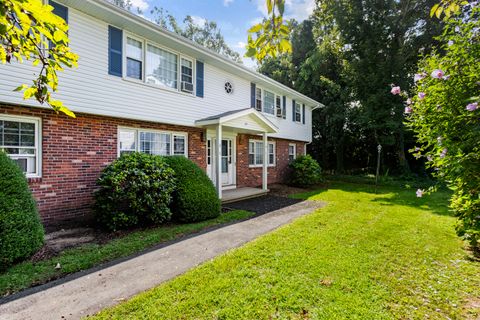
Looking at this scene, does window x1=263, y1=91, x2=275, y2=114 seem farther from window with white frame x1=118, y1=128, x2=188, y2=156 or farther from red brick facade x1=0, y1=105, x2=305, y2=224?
red brick facade x1=0, y1=105, x2=305, y2=224

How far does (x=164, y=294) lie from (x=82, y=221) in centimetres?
446

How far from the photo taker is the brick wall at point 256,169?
11353 mm

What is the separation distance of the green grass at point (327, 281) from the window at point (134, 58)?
585cm

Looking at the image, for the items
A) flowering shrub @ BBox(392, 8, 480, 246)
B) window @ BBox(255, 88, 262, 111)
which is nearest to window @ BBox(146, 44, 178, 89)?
window @ BBox(255, 88, 262, 111)

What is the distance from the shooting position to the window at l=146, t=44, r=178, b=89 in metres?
7.50

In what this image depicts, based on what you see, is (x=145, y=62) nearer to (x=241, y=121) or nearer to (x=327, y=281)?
(x=241, y=121)

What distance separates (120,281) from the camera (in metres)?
3.38

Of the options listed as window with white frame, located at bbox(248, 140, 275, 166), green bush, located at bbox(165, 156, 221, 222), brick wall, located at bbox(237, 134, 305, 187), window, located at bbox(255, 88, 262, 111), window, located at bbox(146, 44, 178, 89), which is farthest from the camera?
window with white frame, located at bbox(248, 140, 275, 166)

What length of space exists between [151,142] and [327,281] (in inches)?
256

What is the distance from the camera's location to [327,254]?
4.20m

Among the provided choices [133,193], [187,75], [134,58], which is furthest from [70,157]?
[187,75]

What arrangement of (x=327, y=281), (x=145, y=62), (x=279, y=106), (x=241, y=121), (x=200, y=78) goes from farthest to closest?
(x=279, y=106), (x=241, y=121), (x=200, y=78), (x=145, y=62), (x=327, y=281)

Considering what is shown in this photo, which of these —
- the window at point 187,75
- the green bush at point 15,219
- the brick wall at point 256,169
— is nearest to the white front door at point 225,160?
the brick wall at point 256,169

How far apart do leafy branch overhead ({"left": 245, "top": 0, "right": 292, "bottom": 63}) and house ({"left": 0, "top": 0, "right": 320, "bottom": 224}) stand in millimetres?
5854
